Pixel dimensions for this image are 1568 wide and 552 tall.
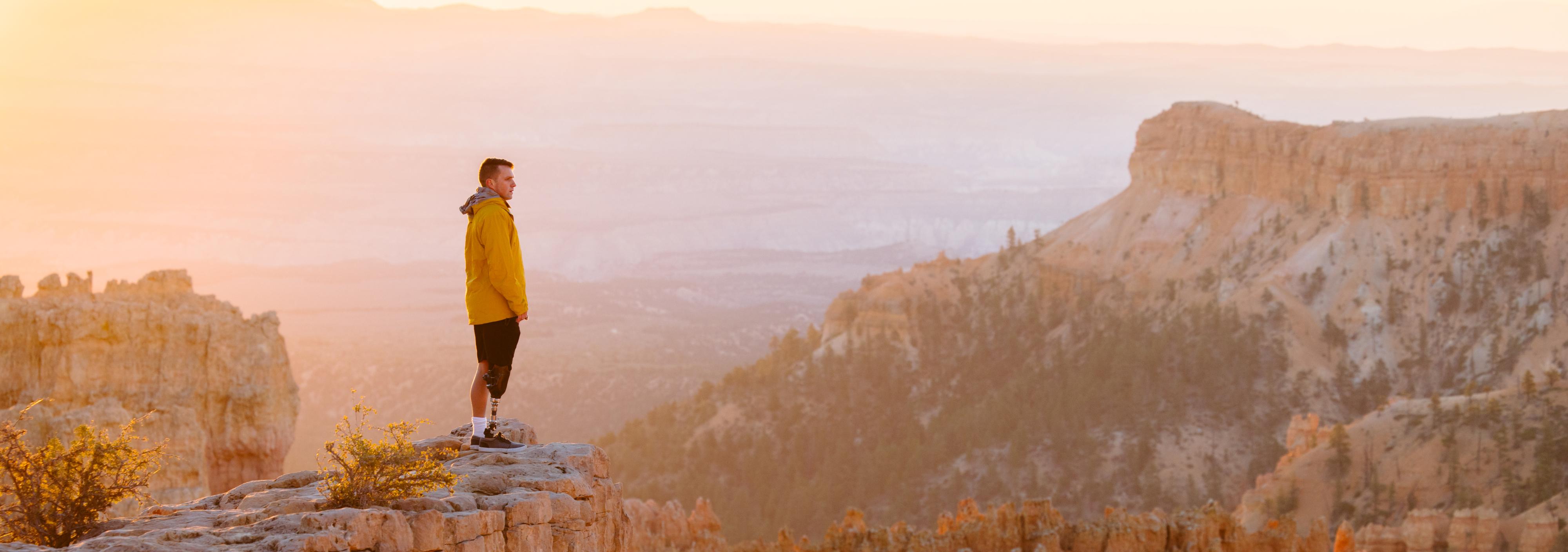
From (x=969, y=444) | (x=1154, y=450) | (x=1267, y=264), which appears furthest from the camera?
(x=1267, y=264)

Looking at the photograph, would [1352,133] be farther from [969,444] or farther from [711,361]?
[711,361]

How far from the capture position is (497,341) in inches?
489

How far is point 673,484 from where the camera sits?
63.2m

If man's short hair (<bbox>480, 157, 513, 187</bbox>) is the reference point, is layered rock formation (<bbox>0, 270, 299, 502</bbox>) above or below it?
below

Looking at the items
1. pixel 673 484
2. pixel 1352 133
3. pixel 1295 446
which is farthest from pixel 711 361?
pixel 1295 446

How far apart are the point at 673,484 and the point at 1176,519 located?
37.2 m

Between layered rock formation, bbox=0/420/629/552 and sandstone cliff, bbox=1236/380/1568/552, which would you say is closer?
layered rock formation, bbox=0/420/629/552

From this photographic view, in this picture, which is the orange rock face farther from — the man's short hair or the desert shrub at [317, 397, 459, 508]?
the desert shrub at [317, 397, 459, 508]

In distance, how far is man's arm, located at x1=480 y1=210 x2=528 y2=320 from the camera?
1190 centimetres

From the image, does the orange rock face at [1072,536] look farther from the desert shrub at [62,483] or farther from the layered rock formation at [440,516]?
the desert shrub at [62,483]

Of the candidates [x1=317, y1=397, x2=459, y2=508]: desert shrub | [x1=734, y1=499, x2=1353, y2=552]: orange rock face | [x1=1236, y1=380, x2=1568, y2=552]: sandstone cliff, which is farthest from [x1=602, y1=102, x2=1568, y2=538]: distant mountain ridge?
[x1=317, y1=397, x2=459, y2=508]: desert shrub

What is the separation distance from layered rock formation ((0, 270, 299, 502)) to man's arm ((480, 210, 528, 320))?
668 inches

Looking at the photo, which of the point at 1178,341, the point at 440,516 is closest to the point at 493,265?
the point at 440,516

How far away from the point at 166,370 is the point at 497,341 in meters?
20.4
